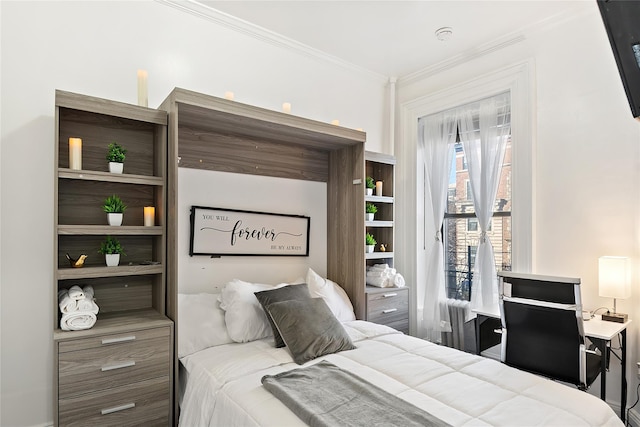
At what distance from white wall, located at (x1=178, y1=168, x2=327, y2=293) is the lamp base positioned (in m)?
2.13

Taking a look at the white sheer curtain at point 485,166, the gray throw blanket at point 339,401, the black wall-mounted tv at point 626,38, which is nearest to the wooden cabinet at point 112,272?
the gray throw blanket at point 339,401

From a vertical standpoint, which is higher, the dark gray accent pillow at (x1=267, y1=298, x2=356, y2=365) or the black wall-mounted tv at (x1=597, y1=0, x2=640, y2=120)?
the black wall-mounted tv at (x1=597, y1=0, x2=640, y2=120)

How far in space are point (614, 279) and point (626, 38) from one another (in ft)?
5.88

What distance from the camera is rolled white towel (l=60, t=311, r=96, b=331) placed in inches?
76.5

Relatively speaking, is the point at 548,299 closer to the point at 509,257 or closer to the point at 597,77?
the point at 509,257

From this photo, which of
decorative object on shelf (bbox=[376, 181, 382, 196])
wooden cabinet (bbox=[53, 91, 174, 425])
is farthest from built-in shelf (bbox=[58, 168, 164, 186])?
decorative object on shelf (bbox=[376, 181, 382, 196])

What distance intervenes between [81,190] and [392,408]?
7.01 ft

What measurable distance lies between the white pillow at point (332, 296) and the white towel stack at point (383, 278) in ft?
1.42

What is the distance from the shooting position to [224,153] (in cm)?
290

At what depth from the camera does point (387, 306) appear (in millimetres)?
3330

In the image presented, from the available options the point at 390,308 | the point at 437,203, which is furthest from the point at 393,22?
the point at 390,308

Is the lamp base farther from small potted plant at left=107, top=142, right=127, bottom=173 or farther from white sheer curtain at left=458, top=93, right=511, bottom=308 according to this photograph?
small potted plant at left=107, top=142, right=127, bottom=173

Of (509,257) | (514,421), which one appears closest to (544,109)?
(509,257)

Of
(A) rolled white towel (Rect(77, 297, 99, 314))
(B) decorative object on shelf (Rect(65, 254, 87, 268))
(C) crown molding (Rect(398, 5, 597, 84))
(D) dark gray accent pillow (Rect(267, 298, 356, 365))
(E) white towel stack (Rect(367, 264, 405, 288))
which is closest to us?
(A) rolled white towel (Rect(77, 297, 99, 314))
